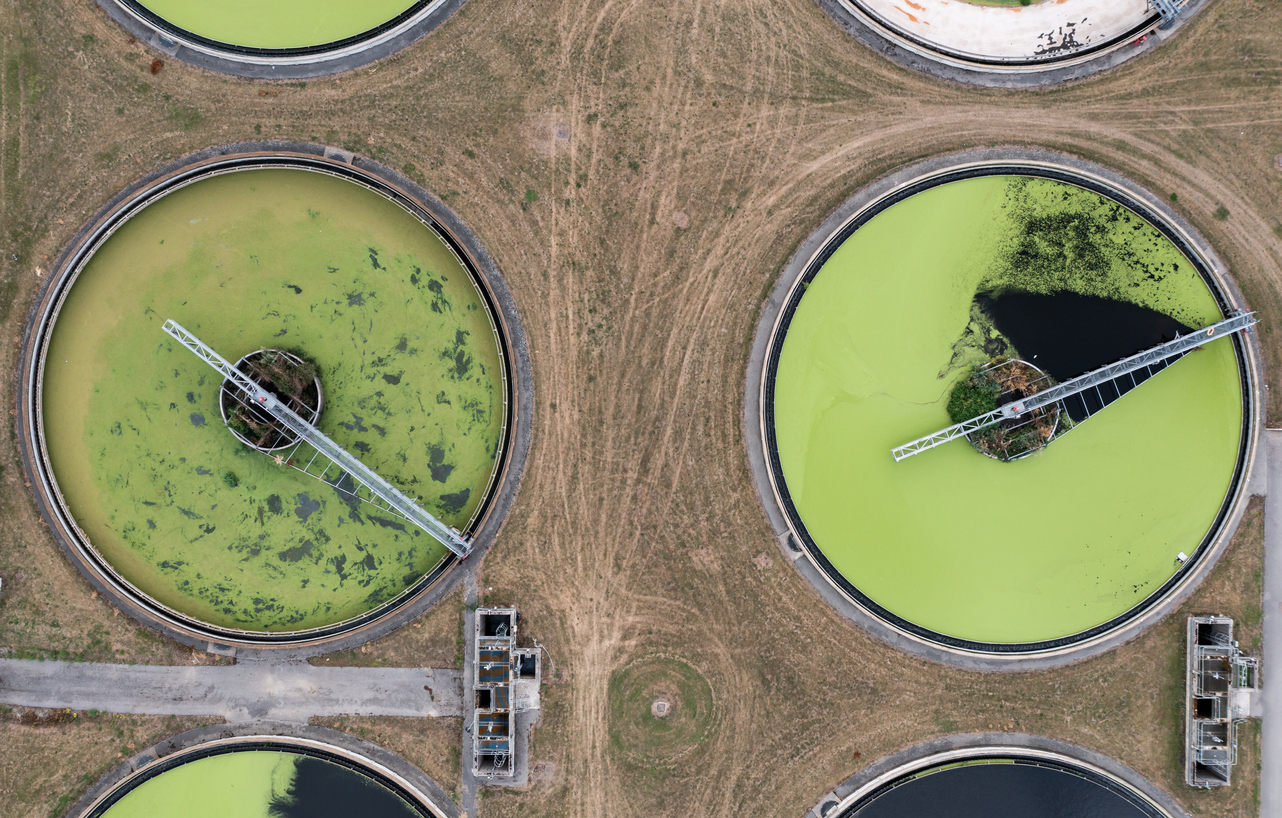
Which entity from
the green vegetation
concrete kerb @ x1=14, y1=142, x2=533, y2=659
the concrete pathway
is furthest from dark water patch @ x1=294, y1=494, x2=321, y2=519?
the concrete pathway

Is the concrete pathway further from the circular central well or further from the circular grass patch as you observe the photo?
the circular central well

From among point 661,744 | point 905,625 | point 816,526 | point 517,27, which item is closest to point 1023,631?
point 905,625

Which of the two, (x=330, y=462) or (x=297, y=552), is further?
(x=297, y=552)

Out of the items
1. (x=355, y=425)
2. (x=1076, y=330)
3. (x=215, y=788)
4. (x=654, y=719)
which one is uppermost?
→ (x=1076, y=330)

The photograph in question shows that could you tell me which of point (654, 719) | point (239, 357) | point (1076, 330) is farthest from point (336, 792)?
point (1076, 330)

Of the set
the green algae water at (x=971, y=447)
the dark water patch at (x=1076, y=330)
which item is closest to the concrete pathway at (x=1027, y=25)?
the green algae water at (x=971, y=447)

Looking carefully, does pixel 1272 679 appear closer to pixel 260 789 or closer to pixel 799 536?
pixel 799 536
